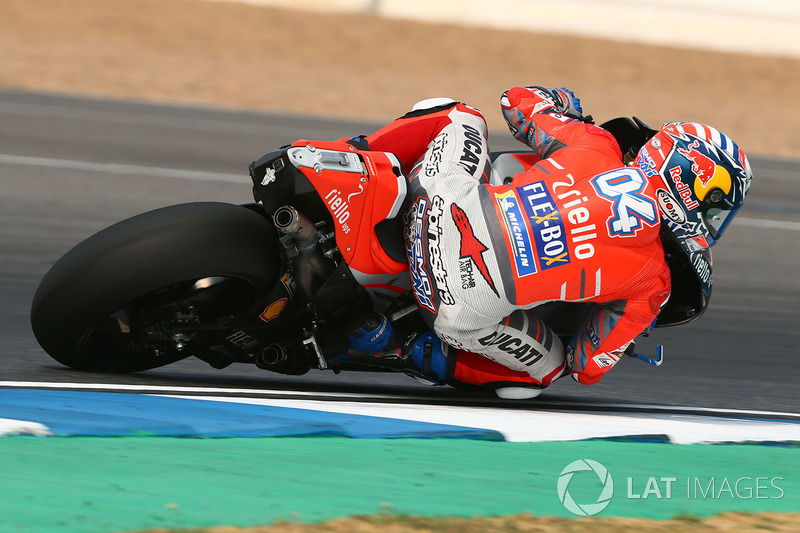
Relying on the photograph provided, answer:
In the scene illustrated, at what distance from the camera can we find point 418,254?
3676 millimetres

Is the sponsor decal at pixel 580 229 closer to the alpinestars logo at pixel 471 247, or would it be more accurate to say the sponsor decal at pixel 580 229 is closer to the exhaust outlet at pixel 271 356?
the alpinestars logo at pixel 471 247

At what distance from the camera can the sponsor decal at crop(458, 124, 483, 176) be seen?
3830 mm

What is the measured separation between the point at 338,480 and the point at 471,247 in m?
0.93

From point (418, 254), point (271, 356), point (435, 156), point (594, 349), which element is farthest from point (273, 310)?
point (594, 349)

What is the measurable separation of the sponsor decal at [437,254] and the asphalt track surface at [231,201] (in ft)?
2.31

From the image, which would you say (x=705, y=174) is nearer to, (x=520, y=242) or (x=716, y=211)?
(x=716, y=211)

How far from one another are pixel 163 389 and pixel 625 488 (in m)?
1.68

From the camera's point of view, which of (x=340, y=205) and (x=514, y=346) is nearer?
(x=340, y=205)

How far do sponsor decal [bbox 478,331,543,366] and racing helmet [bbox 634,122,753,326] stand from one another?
2.06ft

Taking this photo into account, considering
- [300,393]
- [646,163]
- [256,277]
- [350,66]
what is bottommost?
[350,66]

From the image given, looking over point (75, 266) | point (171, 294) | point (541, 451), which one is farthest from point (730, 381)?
point (75, 266)

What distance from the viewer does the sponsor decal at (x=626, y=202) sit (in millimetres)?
3545

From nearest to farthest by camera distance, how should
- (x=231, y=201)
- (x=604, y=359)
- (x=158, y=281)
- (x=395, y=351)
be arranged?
(x=158, y=281) → (x=604, y=359) → (x=395, y=351) → (x=231, y=201)

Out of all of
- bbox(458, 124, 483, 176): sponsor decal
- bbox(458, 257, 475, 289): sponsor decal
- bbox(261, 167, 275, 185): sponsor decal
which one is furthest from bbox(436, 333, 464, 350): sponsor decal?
bbox(261, 167, 275, 185): sponsor decal
